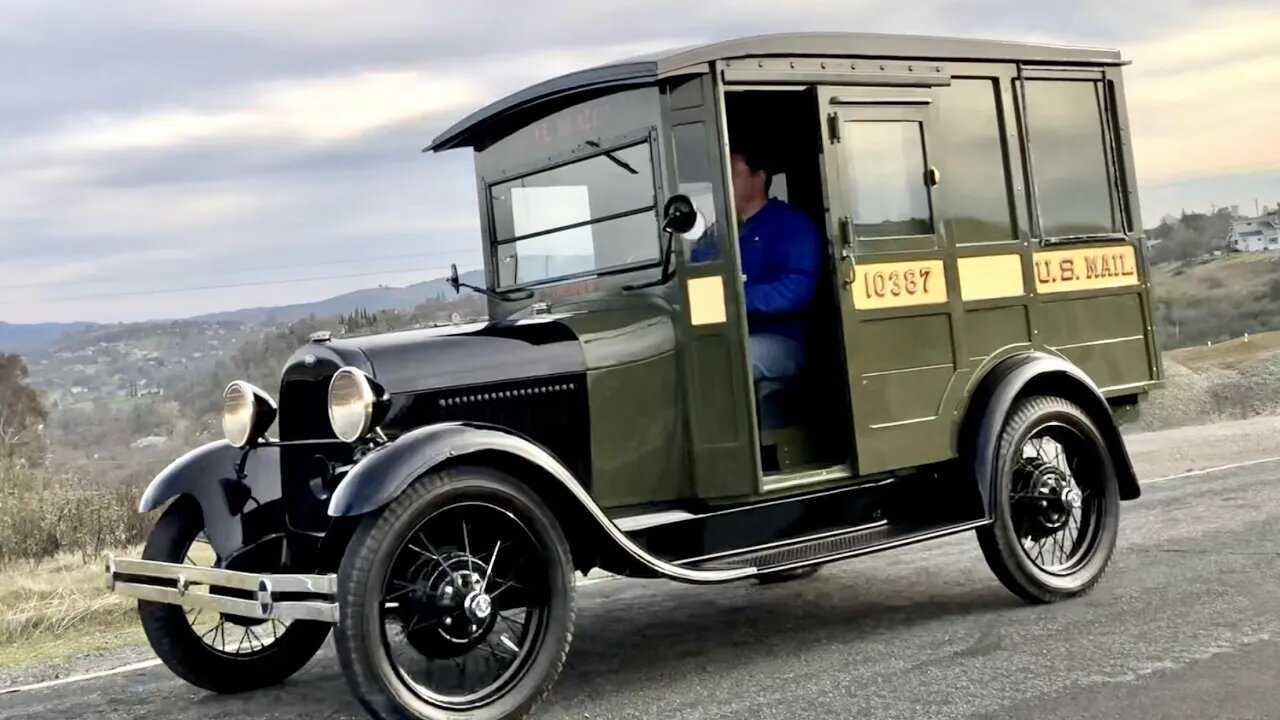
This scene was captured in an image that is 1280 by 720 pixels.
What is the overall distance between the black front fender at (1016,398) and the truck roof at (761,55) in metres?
1.48

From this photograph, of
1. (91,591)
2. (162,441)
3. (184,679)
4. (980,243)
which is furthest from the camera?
(162,441)

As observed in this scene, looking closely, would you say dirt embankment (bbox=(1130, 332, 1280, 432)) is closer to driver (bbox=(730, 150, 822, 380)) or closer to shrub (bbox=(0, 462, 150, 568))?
driver (bbox=(730, 150, 822, 380))

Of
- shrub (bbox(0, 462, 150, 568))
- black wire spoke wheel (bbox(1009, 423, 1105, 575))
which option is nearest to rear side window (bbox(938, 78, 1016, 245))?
black wire spoke wheel (bbox(1009, 423, 1105, 575))

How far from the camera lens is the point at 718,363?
5109mm

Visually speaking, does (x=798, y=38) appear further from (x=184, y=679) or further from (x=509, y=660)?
(x=184, y=679)

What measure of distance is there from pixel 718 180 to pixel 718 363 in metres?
0.73

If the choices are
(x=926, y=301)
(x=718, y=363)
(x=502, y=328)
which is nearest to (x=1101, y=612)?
(x=926, y=301)

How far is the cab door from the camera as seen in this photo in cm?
555

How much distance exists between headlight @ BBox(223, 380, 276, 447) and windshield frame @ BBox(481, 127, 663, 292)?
1462 millimetres

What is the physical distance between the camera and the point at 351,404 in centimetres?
438

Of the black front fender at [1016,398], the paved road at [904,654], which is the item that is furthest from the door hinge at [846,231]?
the paved road at [904,654]

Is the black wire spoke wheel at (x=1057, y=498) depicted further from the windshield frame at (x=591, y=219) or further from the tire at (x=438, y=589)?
the tire at (x=438, y=589)

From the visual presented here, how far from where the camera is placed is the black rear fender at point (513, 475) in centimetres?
407

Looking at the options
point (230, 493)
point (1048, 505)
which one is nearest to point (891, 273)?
point (1048, 505)
